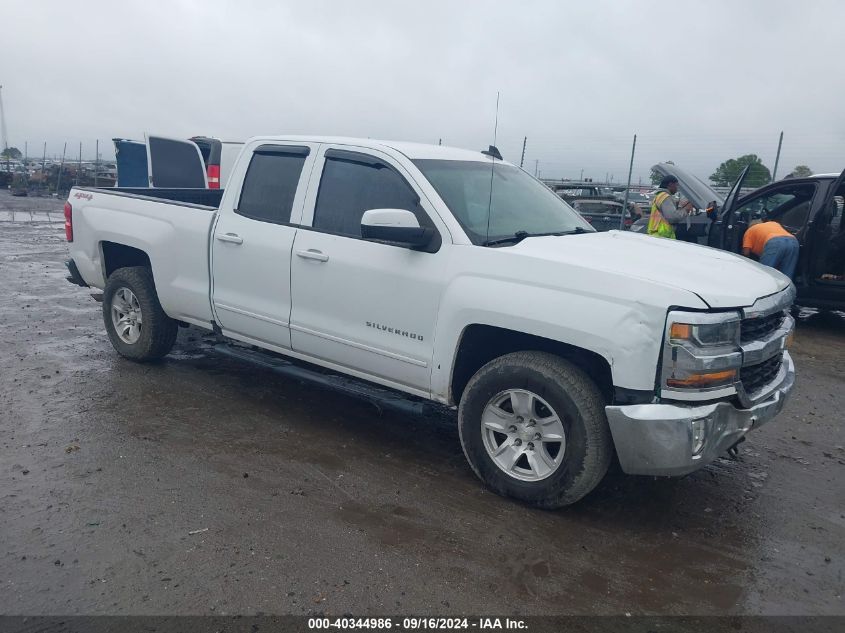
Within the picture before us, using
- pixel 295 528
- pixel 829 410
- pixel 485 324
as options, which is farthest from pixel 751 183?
pixel 295 528

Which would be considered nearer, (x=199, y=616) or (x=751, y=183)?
(x=199, y=616)

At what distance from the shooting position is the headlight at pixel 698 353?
342 cm

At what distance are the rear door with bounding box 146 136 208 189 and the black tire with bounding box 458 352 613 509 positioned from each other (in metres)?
8.18

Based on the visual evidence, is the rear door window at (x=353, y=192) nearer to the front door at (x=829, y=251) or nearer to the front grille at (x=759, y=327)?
the front grille at (x=759, y=327)

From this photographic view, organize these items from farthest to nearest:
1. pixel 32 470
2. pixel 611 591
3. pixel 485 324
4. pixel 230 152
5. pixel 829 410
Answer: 1. pixel 230 152
2. pixel 829 410
3. pixel 32 470
4. pixel 485 324
5. pixel 611 591

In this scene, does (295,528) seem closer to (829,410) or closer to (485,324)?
(485,324)

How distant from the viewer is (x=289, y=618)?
295cm

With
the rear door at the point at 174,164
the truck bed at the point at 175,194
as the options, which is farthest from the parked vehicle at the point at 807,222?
the rear door at the point at 174,164

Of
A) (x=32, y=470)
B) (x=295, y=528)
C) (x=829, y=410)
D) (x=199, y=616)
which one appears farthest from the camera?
(x=829, y=410)

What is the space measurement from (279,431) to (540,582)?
2307 millimetres

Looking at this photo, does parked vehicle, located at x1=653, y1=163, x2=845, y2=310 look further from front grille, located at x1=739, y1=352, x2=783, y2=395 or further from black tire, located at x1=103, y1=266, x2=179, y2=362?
black tire, located at x1=103, y1=266, x2=179, y2=362

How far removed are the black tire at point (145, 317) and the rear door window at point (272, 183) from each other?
1.30m

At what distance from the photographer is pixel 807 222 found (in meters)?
8.56

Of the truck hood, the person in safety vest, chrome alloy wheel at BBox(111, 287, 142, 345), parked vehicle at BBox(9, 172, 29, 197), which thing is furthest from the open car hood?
parked vehicle at BBox(9, 172, 29, 197)
